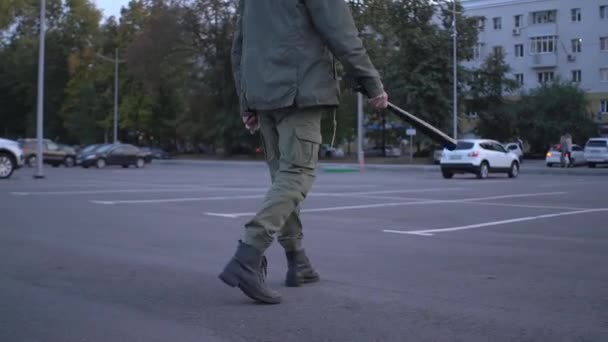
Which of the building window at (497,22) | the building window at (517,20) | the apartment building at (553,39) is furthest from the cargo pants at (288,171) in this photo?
the building window at (497,22)

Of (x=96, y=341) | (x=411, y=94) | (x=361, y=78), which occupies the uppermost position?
(x=411, y=94)

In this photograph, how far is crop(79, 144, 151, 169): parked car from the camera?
4491 cm

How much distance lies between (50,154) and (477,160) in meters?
27.8

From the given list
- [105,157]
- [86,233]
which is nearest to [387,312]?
[86,233]

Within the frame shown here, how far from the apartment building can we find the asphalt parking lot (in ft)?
197

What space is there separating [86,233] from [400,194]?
8.93 meters

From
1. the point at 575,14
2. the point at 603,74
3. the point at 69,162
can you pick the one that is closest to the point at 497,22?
the point at 575,14

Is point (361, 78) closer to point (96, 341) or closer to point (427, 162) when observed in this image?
point (96, 341)

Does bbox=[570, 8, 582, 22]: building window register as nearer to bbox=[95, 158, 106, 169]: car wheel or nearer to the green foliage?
the green foliage

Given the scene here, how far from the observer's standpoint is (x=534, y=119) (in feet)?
205

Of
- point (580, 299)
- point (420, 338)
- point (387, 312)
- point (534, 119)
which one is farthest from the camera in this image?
point (534, 119)

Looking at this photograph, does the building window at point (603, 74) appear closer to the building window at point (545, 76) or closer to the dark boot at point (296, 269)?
the building window at point (545, 76)

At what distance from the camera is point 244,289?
4359 millimetres

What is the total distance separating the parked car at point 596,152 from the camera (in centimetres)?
4362
